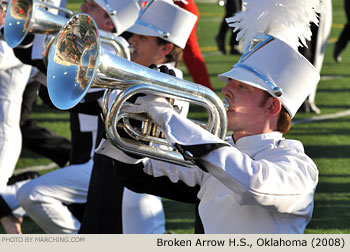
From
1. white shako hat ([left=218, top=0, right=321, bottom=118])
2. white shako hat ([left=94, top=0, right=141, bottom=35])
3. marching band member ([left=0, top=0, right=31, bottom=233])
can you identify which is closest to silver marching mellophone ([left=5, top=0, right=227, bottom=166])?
white shako hat ([left=218, top=0, right=321, bottom=118])

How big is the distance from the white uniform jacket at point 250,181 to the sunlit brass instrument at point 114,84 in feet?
0.40

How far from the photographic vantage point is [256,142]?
2906 millimetres

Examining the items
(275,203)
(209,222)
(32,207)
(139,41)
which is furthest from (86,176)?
(275,203)

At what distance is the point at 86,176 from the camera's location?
4570 millimetres

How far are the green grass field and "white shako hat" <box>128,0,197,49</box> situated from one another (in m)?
1.45

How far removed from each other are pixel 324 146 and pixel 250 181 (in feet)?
14.9

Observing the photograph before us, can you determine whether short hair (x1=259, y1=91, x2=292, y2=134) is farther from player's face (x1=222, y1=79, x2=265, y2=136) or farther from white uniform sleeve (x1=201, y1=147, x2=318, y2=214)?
white uniform sleeve (x1=201, y1=147, x2=318, y2=214)

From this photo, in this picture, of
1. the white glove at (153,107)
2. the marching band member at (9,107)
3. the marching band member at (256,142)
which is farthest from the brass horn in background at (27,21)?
the white glove at (153,107)

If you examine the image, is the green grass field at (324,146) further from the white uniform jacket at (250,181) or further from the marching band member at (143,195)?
the white uniform jacket at (250,181)

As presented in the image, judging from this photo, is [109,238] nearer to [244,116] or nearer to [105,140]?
[105,140]

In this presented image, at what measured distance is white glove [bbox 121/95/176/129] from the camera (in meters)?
2.69

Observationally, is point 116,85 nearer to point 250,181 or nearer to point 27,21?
point 250,181

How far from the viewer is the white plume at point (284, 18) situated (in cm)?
301

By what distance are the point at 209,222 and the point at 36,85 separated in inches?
151
